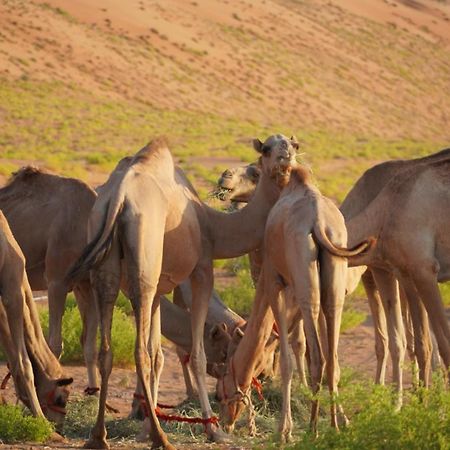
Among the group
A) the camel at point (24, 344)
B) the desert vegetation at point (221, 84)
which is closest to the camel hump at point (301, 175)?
the camel at point (24, 344)

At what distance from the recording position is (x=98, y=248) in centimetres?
880

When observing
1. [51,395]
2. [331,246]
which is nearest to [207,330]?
[51,395]

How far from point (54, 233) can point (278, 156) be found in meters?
2.17

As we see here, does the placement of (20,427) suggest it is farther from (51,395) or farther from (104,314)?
(104,314)

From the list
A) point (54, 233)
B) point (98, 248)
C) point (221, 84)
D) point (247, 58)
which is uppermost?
point (98, 248)

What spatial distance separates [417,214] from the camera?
1114 centimetres

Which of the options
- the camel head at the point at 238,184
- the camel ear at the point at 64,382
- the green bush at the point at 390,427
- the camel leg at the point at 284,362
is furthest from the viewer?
the camel head at the point at 238,184

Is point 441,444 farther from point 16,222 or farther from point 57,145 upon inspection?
point 57,145

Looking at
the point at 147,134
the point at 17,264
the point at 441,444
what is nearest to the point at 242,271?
the point at 17,264

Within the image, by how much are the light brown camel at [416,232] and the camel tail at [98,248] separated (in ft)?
9.47

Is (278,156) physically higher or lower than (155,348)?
higher

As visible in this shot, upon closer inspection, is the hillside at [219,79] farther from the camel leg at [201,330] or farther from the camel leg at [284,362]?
the camel leg at [284,362]

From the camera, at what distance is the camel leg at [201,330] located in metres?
9.97

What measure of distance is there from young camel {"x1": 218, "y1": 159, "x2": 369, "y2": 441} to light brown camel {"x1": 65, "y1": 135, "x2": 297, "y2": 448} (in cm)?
67
